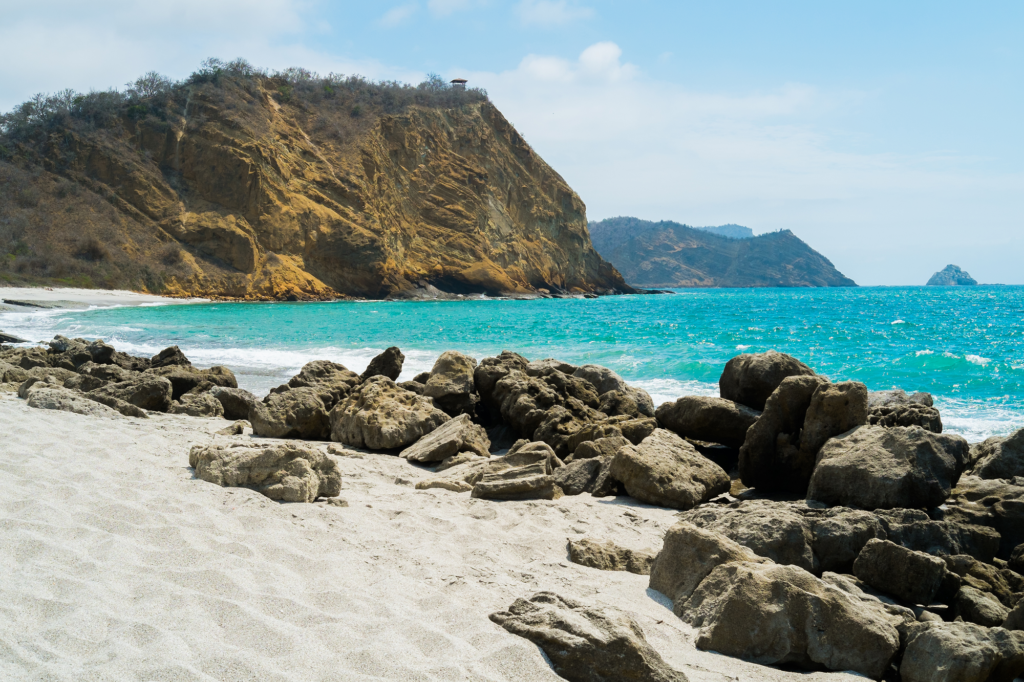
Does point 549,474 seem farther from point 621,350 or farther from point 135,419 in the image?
point 621,350

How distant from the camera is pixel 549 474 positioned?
5.80 metres

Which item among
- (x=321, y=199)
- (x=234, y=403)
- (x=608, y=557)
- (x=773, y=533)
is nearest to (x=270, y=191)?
(x=321, y=199)

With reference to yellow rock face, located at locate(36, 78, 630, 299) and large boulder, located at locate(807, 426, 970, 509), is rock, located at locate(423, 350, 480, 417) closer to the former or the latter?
large boulder, located at locate(807, 426, 970, 509)

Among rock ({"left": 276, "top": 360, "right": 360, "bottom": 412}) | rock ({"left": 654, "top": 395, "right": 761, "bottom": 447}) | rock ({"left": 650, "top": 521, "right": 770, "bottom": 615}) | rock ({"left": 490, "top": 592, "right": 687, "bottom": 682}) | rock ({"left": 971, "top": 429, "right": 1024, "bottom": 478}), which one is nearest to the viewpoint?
rock ({"left": 490, "top": 592, "right": 687, "bottom": 682})

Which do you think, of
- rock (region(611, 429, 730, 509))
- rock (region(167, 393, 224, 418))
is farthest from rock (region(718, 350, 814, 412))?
rock (region(167, 393, 224, 418))

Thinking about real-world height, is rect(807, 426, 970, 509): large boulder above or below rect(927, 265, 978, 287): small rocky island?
below

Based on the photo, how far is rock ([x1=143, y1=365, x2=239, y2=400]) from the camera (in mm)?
9078

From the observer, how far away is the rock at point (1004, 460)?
5223 millimetres

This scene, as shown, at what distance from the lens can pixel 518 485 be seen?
207 inches

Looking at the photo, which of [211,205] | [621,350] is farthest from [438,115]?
[621,350]

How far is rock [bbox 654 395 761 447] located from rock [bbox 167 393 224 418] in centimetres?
545

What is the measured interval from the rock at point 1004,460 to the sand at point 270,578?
2685 mm

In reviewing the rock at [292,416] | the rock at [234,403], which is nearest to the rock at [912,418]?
the rock at [292,416]

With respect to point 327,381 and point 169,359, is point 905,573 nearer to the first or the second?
point 327,381
